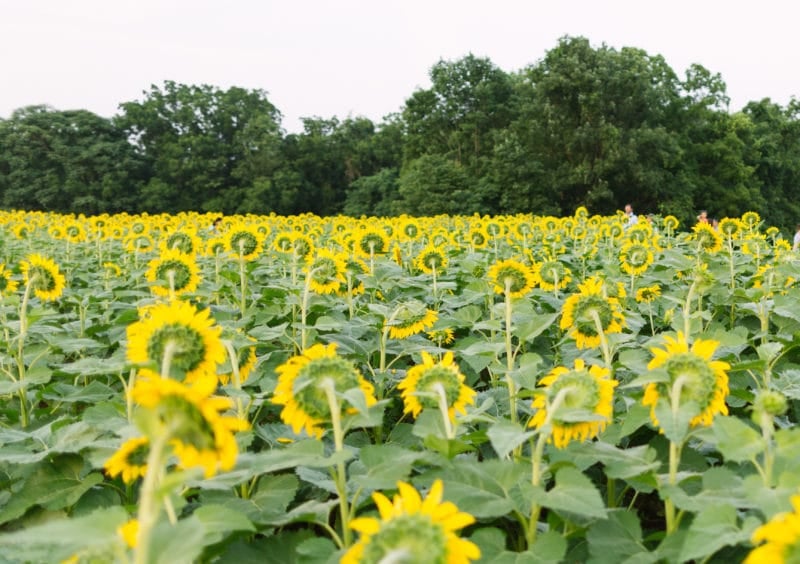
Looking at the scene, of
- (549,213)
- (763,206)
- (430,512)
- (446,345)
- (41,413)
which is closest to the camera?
(430,512)

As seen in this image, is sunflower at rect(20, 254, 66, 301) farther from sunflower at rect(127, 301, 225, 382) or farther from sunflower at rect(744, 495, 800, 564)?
sunflower at rect(744, 495, 800, 564)

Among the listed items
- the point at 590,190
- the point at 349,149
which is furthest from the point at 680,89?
the point at 349,149

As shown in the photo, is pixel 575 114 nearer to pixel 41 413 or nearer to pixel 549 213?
pixel 549 213

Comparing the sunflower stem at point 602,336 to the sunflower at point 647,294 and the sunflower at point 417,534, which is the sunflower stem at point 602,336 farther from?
the sunflower at point 647,294

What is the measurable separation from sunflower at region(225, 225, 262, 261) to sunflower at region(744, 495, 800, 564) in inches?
118

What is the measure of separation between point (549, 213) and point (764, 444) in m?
30.6

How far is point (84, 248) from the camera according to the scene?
7512mm

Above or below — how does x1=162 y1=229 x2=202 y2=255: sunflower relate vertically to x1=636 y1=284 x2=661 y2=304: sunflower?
above

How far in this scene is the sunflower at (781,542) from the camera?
836mm

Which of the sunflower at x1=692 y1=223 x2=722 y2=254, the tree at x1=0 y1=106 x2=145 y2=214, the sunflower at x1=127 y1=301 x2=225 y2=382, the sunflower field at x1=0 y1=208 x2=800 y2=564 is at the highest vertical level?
the tree at x1=0 y1=106 x2=145 y2=214

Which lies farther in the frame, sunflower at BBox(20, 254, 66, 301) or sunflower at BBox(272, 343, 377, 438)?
sunflower at BBox(20, 254, 66, 301)

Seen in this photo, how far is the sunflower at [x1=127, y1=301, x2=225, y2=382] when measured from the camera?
1391mm

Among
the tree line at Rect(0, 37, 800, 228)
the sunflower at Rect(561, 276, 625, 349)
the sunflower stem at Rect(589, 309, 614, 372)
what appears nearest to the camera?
the sunflower stem at Rect(589, 309, 614, 372)

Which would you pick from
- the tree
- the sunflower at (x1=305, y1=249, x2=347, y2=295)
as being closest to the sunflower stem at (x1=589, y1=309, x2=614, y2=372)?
the sunflower at (x1=305, y1=249, x2=347, y2=295)
